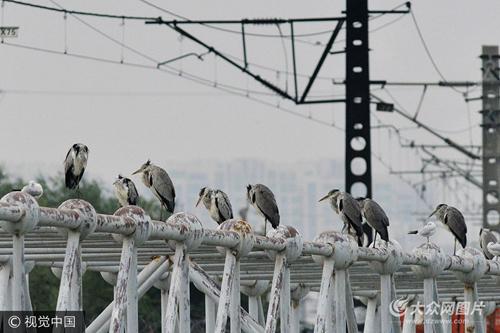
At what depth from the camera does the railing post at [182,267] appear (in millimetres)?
20812

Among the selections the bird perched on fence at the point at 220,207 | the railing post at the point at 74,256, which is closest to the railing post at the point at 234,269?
the railing post at the point at 74,256

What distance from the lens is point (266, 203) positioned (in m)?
29.6

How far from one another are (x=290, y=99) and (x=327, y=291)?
2078 centimetres

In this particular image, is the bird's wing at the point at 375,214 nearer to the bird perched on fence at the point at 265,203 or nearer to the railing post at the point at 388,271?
the bird perched on fence at the point at 265,203

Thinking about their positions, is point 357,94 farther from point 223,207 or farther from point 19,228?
point 19,228

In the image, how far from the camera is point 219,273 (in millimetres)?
25375

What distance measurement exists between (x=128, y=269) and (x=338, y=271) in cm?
485

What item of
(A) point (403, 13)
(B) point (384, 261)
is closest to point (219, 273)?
(B) point (384, 261)

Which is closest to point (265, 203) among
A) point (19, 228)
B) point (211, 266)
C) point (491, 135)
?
point (211, 266)

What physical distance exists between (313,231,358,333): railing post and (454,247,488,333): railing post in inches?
146

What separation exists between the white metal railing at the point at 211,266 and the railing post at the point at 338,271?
0.01 metres

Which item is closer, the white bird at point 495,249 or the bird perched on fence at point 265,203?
the bird perched on fence at point 265,203

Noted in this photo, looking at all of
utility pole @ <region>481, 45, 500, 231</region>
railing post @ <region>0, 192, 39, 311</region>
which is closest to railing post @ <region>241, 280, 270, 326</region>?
railing post @ <region>0, 192, 39, 311</region>

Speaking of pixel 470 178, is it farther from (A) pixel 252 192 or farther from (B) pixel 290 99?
(A) pixel 252 192
